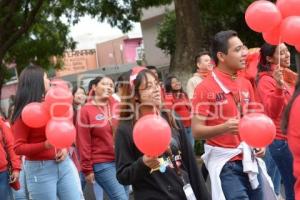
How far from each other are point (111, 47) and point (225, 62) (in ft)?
149

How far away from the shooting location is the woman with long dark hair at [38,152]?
4633mm

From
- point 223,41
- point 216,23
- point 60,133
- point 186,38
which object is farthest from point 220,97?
point 216,23

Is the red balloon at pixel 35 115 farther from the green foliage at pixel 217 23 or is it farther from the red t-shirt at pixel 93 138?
the green foliage at pixel 217 23

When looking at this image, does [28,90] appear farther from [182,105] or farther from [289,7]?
[182,105]

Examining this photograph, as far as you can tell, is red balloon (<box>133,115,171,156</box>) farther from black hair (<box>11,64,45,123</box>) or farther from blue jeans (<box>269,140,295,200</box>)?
blue jeans (<box>269,140,295,200</box>)

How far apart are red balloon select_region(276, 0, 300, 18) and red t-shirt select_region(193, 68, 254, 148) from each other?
73 centimetres

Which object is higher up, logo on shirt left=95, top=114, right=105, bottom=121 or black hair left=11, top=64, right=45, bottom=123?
black hair left=11, top=64, right=45, bottom=123

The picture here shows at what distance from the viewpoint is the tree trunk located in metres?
10.5

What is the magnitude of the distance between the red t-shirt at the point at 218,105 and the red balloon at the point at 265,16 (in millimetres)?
560

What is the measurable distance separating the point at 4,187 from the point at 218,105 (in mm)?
2113

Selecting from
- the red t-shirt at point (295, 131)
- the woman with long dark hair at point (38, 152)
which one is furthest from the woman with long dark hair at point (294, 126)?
the woman with long dark hair at point (38, 152)

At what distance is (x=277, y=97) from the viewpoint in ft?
15.1

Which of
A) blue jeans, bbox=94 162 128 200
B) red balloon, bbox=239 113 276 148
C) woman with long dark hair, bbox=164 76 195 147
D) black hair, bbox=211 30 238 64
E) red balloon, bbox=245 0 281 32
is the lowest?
blue jeans, bbox=94 162 128 200

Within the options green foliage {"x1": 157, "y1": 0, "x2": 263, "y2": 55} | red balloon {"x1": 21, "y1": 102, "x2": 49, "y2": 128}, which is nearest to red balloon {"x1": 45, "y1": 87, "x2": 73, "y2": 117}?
red balloon {"x1": 21, "y1": 102, "x2": 49, "y2": 128}
